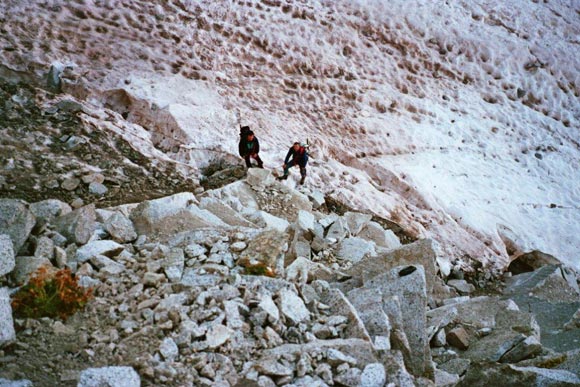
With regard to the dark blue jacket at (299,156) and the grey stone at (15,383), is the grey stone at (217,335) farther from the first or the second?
the dark blue jacket at (299,156)

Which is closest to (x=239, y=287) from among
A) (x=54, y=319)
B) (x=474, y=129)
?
(x=54, y=319)

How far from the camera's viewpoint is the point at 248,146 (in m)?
12.9

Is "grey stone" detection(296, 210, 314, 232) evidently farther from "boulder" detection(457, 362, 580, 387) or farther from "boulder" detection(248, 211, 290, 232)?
"boulder" detection(457, 362, 580, 387)

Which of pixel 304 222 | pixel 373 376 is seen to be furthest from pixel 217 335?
pixel 304 222

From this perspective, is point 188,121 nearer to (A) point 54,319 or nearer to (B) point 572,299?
(A) point 54,319

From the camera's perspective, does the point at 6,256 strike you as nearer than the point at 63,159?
Yes

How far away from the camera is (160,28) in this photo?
15.6m

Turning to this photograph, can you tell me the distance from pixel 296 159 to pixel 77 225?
6522mm

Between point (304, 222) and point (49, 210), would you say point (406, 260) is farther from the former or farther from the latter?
point (49, 210)

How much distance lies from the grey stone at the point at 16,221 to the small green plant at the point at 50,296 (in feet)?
1.98

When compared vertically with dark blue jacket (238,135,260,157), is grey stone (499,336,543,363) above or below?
above

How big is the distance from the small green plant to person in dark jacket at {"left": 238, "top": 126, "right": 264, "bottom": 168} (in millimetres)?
6964

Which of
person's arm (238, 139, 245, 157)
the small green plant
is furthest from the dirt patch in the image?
the small green plant

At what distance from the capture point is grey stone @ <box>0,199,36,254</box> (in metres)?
6.57
